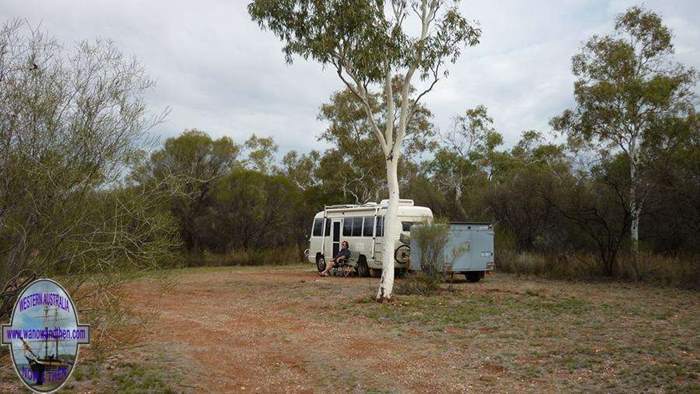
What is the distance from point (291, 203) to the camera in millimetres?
34062

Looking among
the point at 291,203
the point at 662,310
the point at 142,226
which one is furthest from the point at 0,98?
the point at 291,203

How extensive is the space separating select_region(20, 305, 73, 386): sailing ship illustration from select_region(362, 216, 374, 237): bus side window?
16.4 meters

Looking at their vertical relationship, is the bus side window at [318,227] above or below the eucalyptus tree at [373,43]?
below

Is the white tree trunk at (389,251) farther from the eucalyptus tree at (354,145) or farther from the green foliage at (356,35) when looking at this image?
the eucalyptus tree at (354,145)

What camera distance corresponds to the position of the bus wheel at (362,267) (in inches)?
832

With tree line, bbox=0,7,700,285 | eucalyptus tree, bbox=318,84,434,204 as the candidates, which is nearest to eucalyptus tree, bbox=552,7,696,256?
tree line, bbox=0,7,700,285

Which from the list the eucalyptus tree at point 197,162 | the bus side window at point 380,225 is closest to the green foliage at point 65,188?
the bus side window at point 380,225

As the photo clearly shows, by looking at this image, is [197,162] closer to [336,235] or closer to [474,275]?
[336,235]

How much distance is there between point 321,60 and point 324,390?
9234mm
